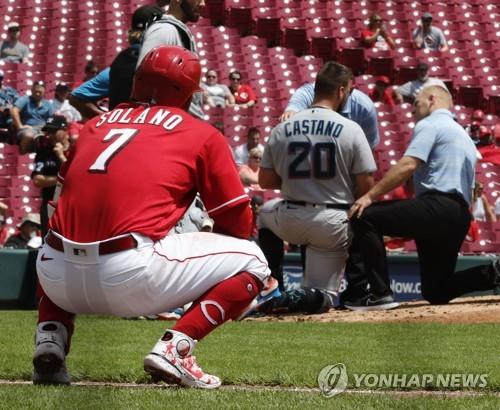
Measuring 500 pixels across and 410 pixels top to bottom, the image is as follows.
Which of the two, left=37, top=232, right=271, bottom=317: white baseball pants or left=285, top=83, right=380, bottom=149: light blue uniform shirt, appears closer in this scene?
left=37, top=232, right=271, bottom=317: white baseball pants

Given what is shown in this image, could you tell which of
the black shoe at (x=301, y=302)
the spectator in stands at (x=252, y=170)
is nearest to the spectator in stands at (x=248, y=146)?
the spectator in stands at (x=252, y=170)

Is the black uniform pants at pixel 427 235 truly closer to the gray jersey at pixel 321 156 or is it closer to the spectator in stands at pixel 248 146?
the gray jersey at pixel 321 156

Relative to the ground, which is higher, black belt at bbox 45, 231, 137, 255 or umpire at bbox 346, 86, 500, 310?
black belt at bbox 45, 231, 137, 255

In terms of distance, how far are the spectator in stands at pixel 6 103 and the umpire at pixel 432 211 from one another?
28.4ft

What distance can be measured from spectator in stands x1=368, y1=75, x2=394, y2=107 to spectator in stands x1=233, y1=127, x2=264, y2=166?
370 centimetres

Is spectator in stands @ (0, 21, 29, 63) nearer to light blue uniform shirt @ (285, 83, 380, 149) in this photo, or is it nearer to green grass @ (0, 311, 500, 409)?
light blue uniform shirt @ (285, 83, 380, 149)

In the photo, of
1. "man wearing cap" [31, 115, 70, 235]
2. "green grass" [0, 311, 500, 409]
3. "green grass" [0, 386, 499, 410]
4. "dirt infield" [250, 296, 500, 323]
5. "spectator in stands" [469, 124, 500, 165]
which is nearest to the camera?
"green grass" [0, 386, 499, 410]

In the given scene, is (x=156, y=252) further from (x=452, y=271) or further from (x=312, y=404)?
(x=452, y=271)

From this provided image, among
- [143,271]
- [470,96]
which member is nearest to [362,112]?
[143,271]

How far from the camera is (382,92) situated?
61.4 feet

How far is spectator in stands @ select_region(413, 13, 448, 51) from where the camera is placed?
20.9 metres

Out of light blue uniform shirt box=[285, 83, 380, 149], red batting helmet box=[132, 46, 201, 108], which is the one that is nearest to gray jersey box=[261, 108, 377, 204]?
light blue uniform shirt box=[285, 83, 380, 149]

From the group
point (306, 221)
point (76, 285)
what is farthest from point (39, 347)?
point (306, 221)

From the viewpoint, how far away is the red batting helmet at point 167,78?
192 inches
